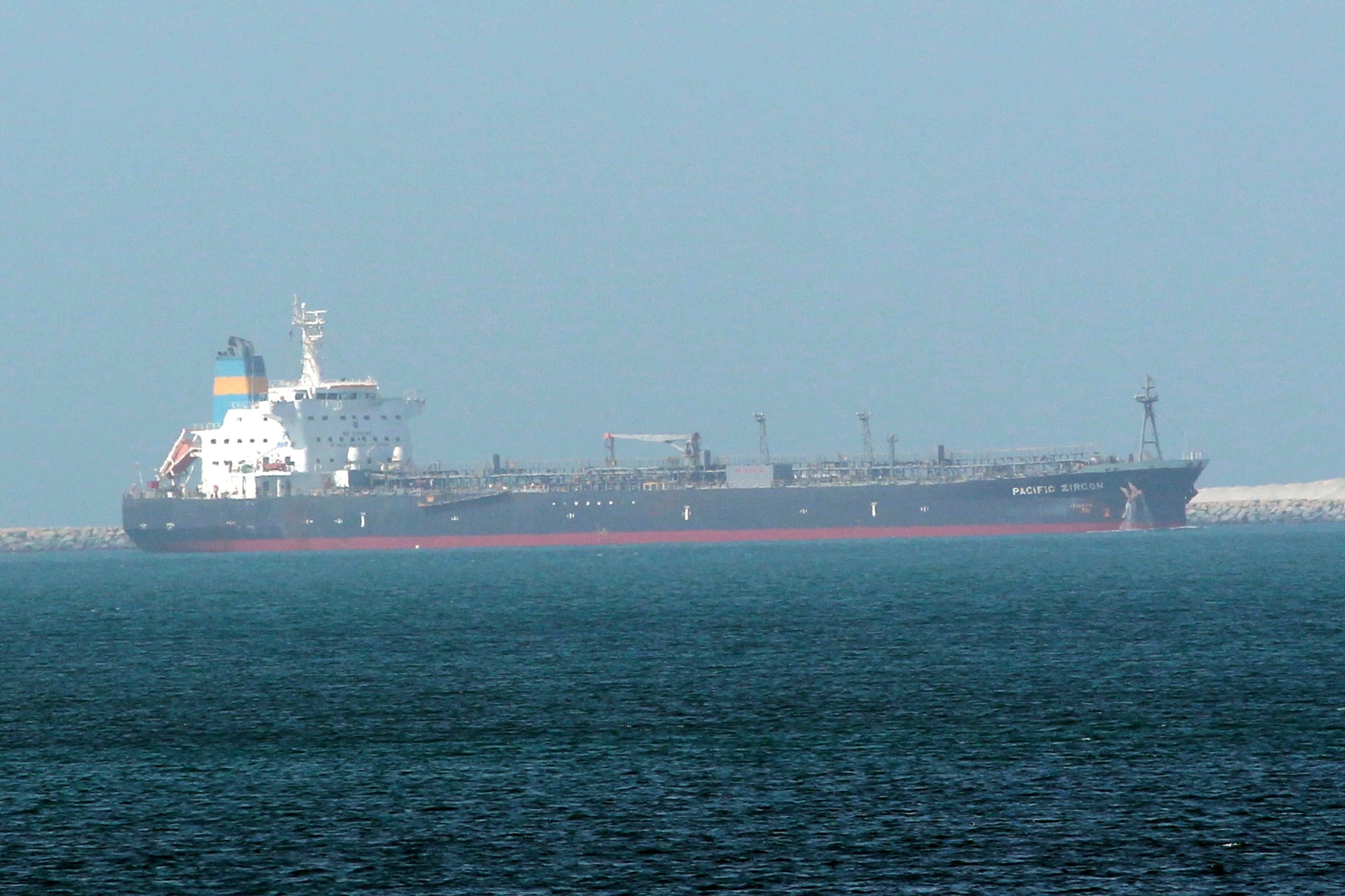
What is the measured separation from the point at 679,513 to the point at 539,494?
793cm

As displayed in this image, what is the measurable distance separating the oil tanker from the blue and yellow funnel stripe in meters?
0.24

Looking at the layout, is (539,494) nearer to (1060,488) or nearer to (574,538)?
(574,538)

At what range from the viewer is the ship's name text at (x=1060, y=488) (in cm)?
8694

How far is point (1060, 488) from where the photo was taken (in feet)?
286

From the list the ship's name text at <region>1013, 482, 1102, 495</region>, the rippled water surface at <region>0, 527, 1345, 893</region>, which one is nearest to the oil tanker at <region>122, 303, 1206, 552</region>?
the ship's name text at <region>1013, 482, 1102, 495</region>

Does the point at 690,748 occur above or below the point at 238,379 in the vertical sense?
below

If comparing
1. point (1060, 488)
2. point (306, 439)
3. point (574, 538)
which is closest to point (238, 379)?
point (306, 439)

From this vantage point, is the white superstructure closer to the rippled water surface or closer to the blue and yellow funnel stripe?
the blue and yellow funnel stripe

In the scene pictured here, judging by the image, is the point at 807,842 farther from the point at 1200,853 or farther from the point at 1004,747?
the point at 1004,747

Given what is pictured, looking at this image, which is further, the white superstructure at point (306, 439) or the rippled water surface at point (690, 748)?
the white superstructure at point (306, 439)

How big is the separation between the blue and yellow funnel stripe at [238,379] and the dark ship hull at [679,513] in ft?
25.3

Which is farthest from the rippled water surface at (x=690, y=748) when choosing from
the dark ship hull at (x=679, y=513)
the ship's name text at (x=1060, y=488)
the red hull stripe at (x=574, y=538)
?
the red hull stripe at (x=574, y=538)

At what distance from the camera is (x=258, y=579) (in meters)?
72.6

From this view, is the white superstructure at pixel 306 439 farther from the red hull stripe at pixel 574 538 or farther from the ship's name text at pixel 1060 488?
the ship's name text at pixel 1060 488
